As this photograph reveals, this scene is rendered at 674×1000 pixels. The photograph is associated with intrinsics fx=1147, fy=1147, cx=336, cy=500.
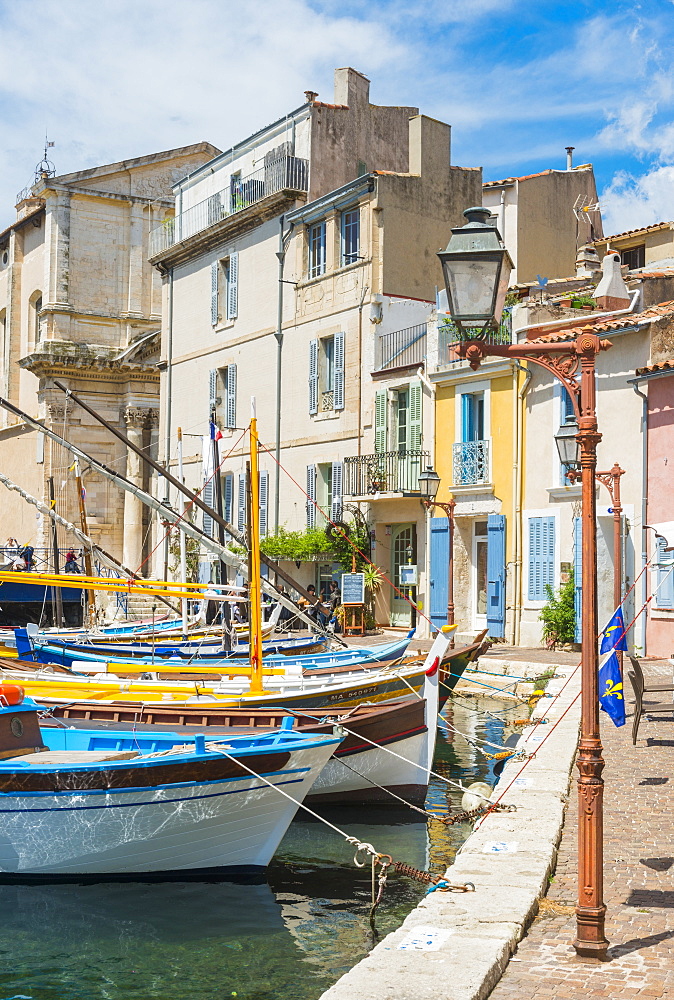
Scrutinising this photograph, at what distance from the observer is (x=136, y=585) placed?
73.6 feet

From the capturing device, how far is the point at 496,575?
25.7 metres

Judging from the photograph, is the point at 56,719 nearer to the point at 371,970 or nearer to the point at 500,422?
the point at 371,970

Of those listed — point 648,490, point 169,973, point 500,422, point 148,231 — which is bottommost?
point 169,973

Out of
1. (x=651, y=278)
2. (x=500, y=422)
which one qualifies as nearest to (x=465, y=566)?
(x=500, y=422)

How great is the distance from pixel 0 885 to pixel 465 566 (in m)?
18.5

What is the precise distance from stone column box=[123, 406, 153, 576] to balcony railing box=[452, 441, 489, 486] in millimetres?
22274

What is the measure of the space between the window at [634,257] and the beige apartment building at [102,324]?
70.6 ft

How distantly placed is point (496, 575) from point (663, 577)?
4.69 meters

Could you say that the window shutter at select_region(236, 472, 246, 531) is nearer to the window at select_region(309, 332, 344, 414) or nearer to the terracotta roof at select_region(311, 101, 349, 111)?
the window at select_region(309, 332, 344, 414)

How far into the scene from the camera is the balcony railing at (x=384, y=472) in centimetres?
2834

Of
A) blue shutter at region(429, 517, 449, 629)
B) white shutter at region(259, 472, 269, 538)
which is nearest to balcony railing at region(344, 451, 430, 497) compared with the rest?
blue shutter at region(429, 517, 449, 629)

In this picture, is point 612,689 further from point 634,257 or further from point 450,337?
point 634,257

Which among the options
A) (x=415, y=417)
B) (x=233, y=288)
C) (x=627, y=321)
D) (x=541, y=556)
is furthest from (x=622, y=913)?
(x=233, y=288)

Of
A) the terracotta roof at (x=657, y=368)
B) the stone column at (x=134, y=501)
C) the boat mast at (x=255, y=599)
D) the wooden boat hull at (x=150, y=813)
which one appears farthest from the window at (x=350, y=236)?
the wooden boat hull at (x=150, y=813)
